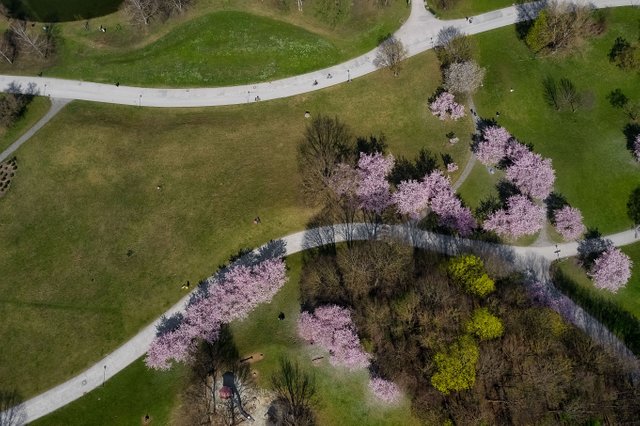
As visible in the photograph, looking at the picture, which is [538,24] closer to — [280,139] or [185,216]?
[280,139]

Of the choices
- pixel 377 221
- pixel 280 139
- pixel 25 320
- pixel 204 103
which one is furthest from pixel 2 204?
pixel 377 221

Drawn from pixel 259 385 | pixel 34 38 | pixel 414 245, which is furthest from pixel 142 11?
pixel 259 385

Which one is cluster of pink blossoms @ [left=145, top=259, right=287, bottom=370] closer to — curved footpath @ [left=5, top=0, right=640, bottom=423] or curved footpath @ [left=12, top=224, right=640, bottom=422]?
curved footpath @ [left=12, top=224, right=640, bottom=422]

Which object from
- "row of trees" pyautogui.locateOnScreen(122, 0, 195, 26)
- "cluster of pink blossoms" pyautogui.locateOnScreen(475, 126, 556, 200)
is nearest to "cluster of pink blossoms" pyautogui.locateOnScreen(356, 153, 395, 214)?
"cluster of pink blossoms" pyautogui.locateOnScreen(475, 126, 556, 200)

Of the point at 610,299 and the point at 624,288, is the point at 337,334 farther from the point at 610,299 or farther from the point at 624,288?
the point at 624,288

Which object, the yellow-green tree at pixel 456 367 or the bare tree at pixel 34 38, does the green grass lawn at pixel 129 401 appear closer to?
the yellow-green tree at pixel 456 367

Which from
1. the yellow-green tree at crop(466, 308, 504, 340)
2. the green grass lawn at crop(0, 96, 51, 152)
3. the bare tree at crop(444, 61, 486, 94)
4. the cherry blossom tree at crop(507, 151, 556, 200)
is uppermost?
the green grass lawn at crop(0, 96, 51, 152)

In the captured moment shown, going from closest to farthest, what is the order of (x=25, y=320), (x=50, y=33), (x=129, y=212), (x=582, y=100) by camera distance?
(x=25, y=320) → (x=129, y=212) → (x=582, y=100) → (x=50, y=33)
